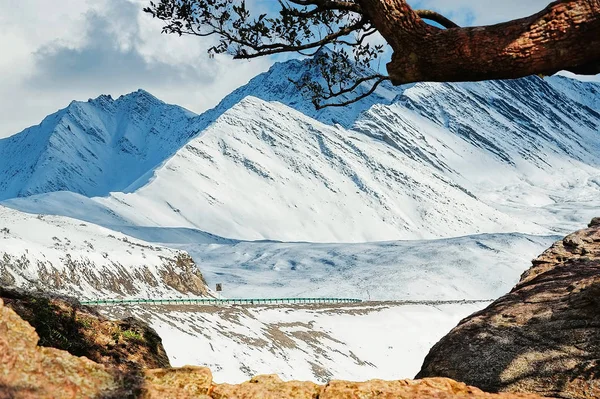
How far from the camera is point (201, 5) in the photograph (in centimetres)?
1246

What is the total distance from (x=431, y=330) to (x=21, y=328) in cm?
6104

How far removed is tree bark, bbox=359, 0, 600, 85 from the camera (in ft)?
24.5

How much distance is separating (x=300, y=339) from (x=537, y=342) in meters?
40.9

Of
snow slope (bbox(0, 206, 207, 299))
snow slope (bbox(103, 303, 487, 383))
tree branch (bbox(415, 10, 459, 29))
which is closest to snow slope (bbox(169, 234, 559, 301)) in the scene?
snow slope (bbox(0, 206, 207, 299))

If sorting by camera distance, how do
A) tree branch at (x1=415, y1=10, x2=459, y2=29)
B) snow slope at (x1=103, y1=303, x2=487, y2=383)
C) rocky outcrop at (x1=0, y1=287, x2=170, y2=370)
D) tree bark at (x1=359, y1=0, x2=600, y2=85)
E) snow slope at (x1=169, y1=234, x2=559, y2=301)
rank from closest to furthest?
1. tree bark at (x1=359, y1=0, x2=600, y2=85)
2. tree branch at (x1=415, y1=10, x2=459, y2=29)
3. rocky outcrop at (x1=0, y1=287, x2=170, y2=370)
4. snow slope at (x1=103, y1=303, x2=487, y2=383)
5. snow slope at (x1=169, y1=234, x2=559, y2=301)

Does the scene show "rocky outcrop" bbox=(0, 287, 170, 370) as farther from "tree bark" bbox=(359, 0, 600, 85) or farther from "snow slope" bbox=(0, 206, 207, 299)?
"snow slope" bbox=(0, 206, 207, 299)

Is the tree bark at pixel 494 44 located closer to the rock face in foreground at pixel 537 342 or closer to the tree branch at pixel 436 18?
the tree branch at pixel 436 18

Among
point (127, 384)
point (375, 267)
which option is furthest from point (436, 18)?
point (375, 267)

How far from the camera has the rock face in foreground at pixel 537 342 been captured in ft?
31.8

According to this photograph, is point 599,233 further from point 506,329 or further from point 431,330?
point 431,330

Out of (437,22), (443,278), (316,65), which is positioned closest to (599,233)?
(316,65)

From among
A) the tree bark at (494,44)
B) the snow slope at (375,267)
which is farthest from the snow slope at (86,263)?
the tree bark at (494,44)

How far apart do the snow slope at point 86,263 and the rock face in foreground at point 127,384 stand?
4675cm

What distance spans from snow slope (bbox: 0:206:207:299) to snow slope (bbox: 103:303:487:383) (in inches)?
557
